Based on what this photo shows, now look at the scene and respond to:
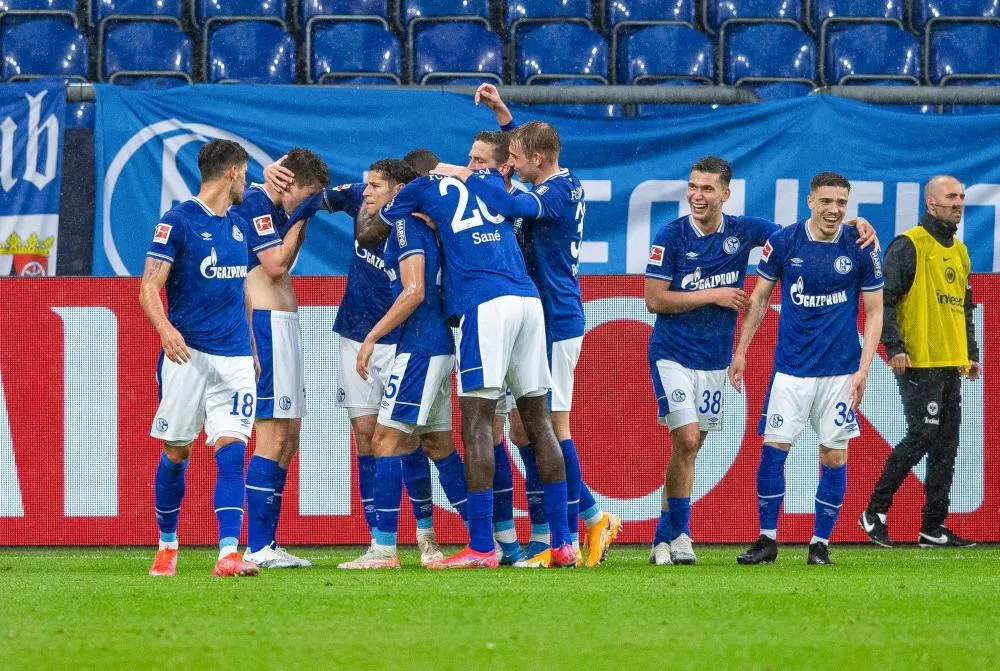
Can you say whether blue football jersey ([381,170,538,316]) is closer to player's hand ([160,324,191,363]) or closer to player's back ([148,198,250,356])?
player's back ([148,198,250,356])

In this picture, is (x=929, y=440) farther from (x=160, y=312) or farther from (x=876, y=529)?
(x=160, y=312)

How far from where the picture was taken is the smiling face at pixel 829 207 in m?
7.68

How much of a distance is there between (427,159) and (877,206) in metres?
4.06

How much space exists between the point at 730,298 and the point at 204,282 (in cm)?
267

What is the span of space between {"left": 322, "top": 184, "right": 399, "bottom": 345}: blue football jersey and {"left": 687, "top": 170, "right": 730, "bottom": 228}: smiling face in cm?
165

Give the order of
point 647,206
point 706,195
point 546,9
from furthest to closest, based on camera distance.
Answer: point 546,9 → point 647,206 → point 706,195

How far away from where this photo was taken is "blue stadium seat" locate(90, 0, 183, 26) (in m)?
12.4

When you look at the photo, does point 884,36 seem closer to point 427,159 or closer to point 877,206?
point 877,206

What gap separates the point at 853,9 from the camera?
12938mm

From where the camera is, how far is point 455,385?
9.62 meters

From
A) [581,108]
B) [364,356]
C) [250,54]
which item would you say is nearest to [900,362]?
[364,356]

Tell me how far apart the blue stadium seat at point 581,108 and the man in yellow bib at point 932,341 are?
2.64 m

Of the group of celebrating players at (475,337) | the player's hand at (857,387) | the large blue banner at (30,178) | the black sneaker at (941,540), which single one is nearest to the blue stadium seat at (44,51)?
the large blue banner at (30,178)

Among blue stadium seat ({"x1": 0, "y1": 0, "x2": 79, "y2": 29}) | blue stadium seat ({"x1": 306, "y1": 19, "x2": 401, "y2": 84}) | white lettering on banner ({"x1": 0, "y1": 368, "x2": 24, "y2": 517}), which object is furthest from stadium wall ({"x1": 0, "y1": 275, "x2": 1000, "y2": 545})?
blue stadium seat ({"x1": 0, "y1": 0, "x2": 79, "y2": 29})
